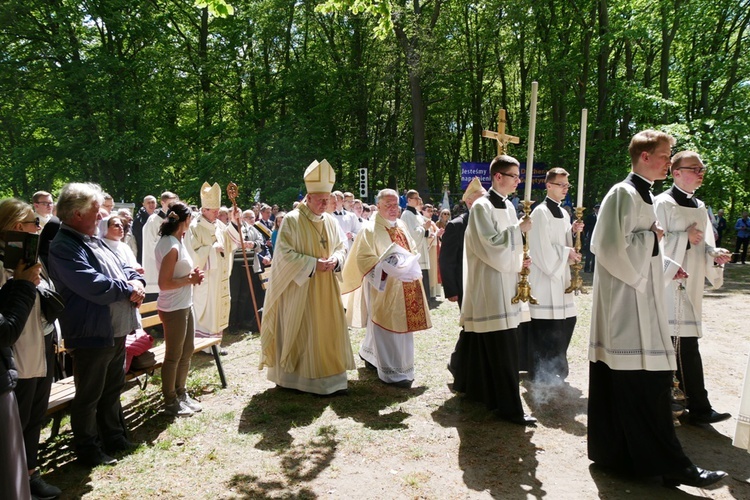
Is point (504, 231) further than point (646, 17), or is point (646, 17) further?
point (646, 17)

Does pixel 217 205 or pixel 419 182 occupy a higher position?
pixel 419 182

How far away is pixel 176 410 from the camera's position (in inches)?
200

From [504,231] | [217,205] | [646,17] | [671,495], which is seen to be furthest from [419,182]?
[671,495]

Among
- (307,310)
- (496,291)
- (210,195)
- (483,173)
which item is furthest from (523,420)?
(483,173)

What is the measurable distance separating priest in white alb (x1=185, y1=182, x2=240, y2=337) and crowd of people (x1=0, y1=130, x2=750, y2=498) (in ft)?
0.06

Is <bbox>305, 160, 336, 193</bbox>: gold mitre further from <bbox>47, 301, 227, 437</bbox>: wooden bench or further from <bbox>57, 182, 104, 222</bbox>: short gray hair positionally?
<bbox>57, 182, 104, 222</bbox>: short gray hair

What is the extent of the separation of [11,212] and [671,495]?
4.48m

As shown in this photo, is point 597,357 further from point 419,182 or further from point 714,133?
point 419,182

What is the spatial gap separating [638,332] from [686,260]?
1689 mm

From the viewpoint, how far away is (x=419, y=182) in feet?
73.0

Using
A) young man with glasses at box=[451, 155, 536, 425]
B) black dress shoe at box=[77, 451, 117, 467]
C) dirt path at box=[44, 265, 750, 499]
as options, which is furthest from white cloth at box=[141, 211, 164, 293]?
young man with glasses at box=[451, 155, 536, 425]

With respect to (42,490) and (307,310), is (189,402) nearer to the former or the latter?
(307,310)

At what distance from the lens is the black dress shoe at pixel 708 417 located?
183 inches

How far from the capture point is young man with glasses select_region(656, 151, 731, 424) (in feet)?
15.1
